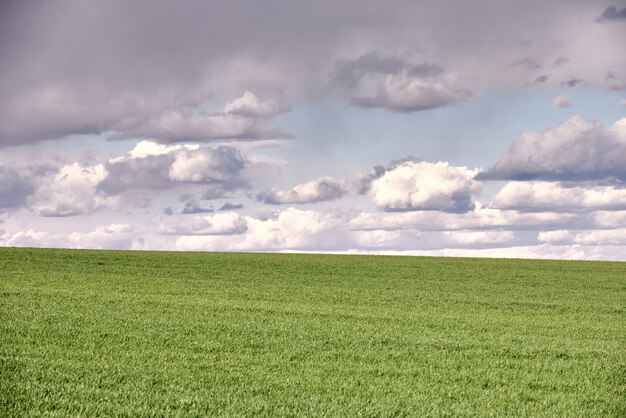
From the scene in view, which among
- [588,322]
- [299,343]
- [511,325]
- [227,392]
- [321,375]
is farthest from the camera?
[588,322]

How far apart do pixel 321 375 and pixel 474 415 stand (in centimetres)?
337

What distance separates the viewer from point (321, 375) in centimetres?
1344

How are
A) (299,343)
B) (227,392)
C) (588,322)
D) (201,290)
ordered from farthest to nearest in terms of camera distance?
(201,290)
(588,322)
(299,343)
(227,392)

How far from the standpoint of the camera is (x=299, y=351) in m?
15.9

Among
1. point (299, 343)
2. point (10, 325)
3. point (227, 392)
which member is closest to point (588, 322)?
point (299, 343)

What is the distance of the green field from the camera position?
11.4m

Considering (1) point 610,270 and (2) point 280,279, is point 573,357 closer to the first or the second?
(2) point 280,279

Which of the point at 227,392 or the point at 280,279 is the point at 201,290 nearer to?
the point at 280,279

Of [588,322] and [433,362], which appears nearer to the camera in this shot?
[433,362]

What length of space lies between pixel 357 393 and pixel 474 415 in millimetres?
2032

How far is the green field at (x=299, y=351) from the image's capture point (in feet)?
37.4

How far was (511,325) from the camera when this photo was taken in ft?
75.2

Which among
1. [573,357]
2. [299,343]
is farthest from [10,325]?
[573,357]

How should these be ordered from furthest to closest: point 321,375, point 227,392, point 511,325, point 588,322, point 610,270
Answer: point 610,270
point 588,322
point 511,325
point 321,375
point 227,392
